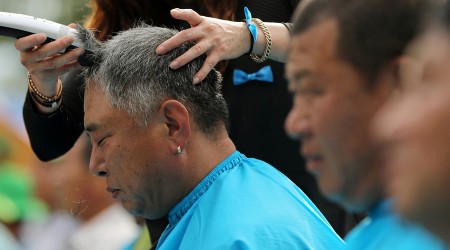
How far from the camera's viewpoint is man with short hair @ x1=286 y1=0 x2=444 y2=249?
5.31ft

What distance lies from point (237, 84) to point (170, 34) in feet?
1.47

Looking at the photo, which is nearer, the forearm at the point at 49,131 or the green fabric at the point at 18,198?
the forearm at the point at 49,131

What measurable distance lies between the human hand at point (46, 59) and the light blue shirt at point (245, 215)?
614mm

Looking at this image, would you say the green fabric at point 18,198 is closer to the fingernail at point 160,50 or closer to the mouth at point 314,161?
the fingernail at point 160,50

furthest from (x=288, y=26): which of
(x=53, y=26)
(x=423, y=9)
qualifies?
(x=423, y=9)

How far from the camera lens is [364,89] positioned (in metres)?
1.64

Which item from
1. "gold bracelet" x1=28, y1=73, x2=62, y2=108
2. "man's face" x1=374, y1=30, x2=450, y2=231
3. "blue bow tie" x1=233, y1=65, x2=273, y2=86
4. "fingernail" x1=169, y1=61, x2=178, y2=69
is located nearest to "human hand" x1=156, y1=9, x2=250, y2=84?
"fingernail" x1=169, y1=61, x2=178, y2=69

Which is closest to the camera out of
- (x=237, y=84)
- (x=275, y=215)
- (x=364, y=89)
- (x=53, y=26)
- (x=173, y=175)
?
(x=364, y=89)

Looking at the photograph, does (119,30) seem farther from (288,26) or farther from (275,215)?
(275,215)

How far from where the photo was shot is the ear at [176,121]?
2.53 m

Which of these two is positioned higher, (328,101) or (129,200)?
(328,101)

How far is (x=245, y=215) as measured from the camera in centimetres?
233

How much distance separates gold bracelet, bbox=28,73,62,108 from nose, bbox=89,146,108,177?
46 centimetres

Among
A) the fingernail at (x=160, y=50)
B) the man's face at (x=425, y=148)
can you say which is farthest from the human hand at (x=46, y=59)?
the man's face at (x=425, y=148)
